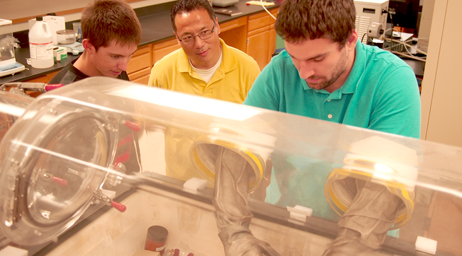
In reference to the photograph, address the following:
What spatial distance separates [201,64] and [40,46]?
1209 millimetres

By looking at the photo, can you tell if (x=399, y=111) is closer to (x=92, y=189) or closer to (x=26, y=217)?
(x=92, y=189)

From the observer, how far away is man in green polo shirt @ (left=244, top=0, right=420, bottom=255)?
87 cm

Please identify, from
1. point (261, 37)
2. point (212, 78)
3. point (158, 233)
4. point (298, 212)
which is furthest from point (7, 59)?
point (261, 37)

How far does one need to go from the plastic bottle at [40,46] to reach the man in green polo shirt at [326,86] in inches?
67.9

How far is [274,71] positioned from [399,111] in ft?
1.24

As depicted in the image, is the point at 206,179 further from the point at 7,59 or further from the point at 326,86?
the point at 7,59

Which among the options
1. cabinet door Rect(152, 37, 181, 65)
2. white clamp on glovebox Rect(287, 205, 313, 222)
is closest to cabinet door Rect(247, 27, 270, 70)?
cabinet door Rect(152, 37, 181, 65)

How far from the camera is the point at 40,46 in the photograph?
7.83ft

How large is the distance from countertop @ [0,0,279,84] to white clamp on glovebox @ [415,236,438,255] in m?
2.18

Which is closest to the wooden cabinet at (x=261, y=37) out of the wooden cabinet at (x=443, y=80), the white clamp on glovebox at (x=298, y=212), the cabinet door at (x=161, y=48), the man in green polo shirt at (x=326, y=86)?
the cabinet door at (x=161, y=48)

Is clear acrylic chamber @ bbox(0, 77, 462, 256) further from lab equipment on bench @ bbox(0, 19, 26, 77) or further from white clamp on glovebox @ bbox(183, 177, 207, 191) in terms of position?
lab equipment on bench @ bbox(0, 19, 26, 77)

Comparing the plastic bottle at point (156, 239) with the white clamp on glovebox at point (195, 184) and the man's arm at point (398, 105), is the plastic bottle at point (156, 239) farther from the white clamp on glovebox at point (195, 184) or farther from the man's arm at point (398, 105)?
the man's arm at point (398, 105)

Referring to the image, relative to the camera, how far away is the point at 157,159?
999 millimetres

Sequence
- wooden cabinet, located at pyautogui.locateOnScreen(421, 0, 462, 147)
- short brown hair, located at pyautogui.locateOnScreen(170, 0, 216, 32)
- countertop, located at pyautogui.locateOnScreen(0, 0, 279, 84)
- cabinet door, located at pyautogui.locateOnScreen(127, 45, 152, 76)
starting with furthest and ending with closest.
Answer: cabinet door, located at pyautogui.locateOnScreen(127, 45, 152, 76) < countertop, located at pyautogui.locateOnScreen(0, 0, 279, 84) < wooden cabinet, located at pyautogui.locateOnScreen(421, 0, 462, 147) < short brown hair, located at pyautogui.locateOnScreen(170, 0, 216, 32)
